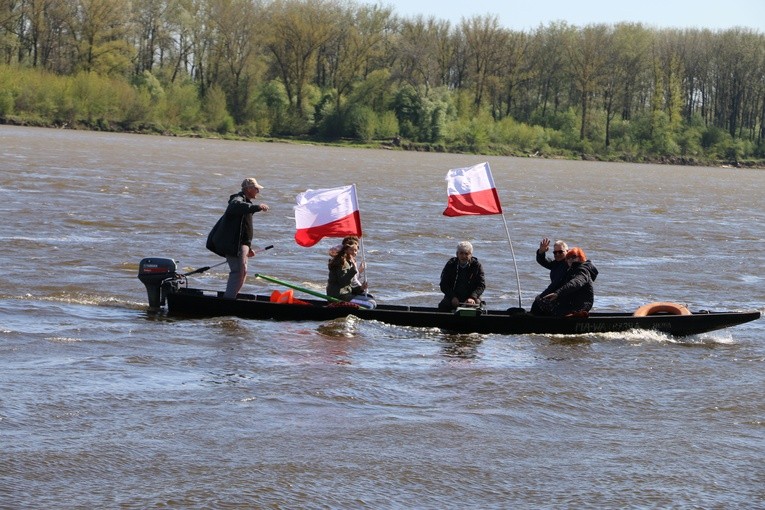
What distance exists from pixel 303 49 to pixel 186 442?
82484mm

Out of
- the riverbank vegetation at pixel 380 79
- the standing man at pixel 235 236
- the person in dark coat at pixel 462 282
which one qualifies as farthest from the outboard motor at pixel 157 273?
the riverbank vegetation at pixel 380 79

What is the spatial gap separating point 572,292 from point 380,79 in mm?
78715

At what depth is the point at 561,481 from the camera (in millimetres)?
9109

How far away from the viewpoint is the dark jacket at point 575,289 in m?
14.7

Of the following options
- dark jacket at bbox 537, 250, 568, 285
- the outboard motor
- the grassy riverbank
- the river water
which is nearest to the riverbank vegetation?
the grassy riverbank

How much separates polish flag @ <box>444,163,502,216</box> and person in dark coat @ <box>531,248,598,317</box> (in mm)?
1241

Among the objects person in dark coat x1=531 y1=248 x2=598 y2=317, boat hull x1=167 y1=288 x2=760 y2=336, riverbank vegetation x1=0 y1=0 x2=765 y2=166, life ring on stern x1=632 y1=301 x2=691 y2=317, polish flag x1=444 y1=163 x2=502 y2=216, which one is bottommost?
boat hull x1=167 y1=288 x2=760 y2=336

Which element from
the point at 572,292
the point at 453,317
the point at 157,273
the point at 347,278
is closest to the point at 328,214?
the point at 347,278

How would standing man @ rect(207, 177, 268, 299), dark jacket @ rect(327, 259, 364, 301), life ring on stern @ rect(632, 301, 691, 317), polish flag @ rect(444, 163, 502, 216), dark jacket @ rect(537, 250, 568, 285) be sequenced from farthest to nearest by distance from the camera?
polish flag @ rect(444, 163, 502, 216) < life ring on stern @ rect(632, 301, 691, 317) < dark jacket @ rect(327, 259, 364, 301) < dark jacket @ rect(537, 250, 568, 285) < standing man @ rect(207, 177, 268, 299)

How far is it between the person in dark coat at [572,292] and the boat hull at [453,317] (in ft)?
0.39

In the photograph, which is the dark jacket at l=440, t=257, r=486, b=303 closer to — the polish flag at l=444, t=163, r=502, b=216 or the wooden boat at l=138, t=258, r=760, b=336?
the wooden boat at l=138, t=258, r=760, b=336

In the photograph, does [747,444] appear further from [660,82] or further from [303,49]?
[660,82]

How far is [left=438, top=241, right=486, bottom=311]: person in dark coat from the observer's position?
14945 mm

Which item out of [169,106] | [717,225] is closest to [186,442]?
[717,225]
